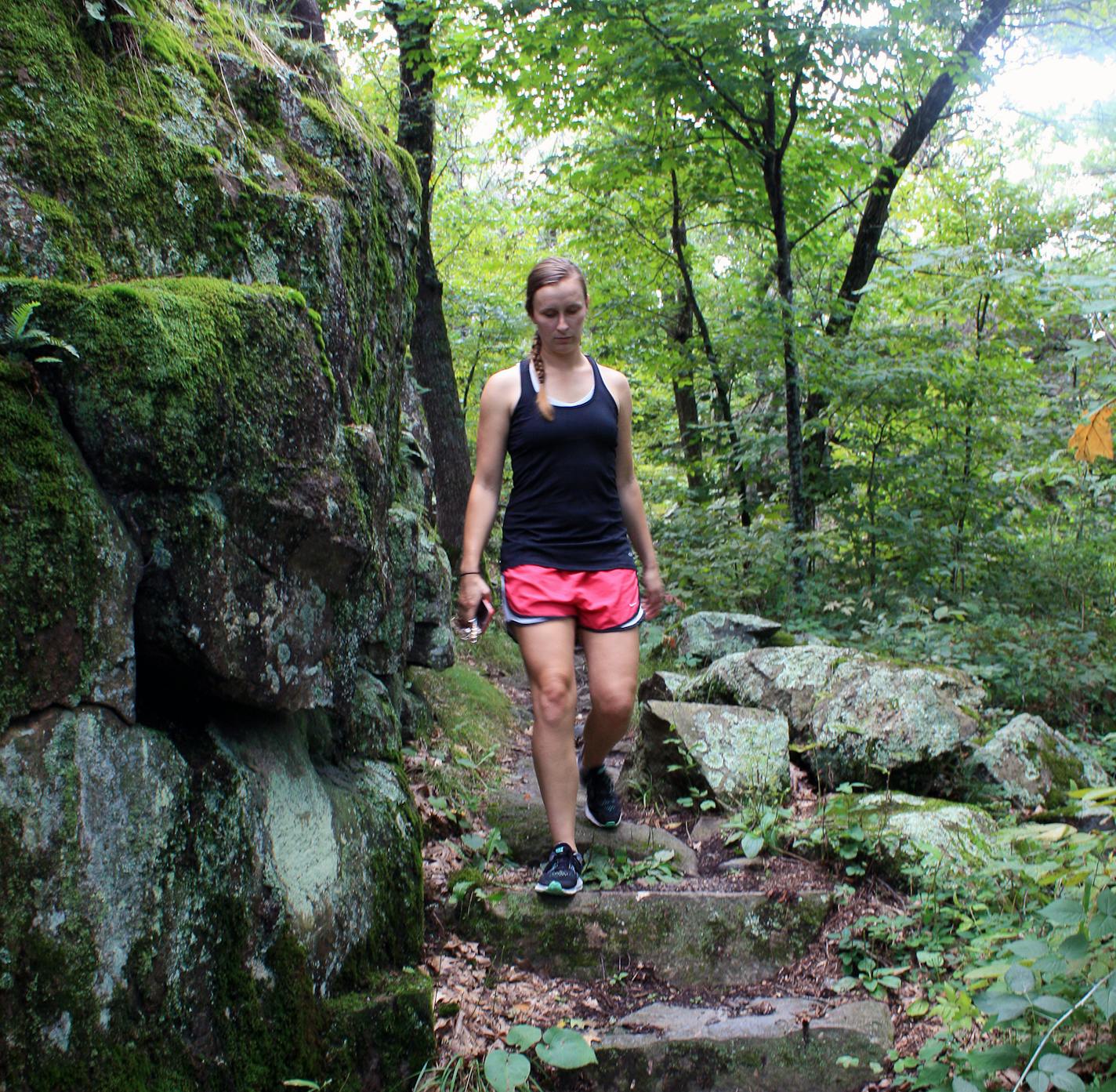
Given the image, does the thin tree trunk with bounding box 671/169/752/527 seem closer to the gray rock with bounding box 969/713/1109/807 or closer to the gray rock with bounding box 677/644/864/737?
the gray rock with bounding box 677/644/864/737

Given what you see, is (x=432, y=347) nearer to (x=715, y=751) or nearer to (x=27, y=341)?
(x=715, y=751)

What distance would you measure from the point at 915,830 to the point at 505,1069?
2151 mm

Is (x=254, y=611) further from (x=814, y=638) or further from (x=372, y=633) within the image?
(x=814, y=638)

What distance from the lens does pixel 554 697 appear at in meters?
3.43

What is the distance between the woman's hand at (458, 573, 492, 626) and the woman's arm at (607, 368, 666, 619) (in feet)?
2.33

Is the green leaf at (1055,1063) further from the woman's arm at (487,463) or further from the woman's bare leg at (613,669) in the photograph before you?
the woman's arm at (487,463)

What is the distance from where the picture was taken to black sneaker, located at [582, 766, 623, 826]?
4.07 meters

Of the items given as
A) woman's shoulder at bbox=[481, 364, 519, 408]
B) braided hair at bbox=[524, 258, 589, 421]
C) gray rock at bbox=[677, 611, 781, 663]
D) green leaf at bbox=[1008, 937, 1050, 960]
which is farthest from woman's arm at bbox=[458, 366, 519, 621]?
gray rock at bbox=[677, 611, 781, 663]

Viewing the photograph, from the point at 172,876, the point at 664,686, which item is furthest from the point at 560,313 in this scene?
the point at 664,686

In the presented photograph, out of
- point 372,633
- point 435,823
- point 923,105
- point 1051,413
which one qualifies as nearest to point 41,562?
point 372,633

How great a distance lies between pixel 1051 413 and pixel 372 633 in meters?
7.78

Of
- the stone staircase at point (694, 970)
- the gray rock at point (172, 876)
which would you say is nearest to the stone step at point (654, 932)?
the stone staircase at point (694, 970)

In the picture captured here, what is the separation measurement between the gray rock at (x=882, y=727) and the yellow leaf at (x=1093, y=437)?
7.33 ft

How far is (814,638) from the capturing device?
753 centimetres
